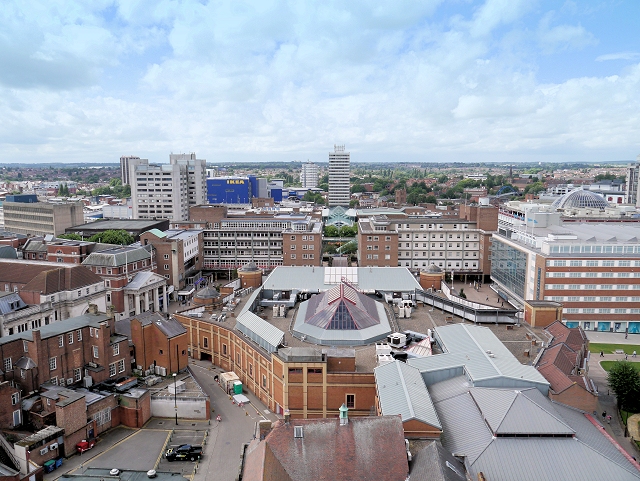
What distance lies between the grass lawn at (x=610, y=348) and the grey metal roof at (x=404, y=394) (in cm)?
4102

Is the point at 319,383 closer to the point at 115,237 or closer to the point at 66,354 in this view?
the point at 66,354

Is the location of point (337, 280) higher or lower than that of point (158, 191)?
lower

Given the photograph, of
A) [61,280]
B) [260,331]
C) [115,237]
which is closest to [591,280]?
[260,331]

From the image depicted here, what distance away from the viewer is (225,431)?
5044 cm

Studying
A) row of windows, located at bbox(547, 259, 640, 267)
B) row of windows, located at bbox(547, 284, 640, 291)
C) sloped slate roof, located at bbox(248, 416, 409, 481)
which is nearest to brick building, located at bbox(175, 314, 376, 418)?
sloped slate roof, located at bbox(248, 416, 409, 481)

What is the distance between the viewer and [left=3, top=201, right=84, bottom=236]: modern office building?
141500mm

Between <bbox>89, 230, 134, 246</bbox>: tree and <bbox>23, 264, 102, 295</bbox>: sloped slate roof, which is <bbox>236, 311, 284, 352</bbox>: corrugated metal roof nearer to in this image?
<bbox>23, 264, 102, 295</bbox>: sloped slate roof

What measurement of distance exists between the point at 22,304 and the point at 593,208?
140697 mm

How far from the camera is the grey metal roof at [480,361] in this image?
43.9 meters

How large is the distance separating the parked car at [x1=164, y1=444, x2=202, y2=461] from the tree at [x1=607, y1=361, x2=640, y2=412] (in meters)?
42.2

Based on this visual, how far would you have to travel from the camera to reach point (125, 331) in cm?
6138

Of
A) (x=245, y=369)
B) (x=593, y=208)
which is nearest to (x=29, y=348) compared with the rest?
(x=245, y=369)

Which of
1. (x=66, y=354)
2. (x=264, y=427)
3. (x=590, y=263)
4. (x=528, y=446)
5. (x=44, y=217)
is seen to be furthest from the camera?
(x=44, y=217)

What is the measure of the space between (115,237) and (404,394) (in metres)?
93.0
